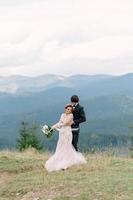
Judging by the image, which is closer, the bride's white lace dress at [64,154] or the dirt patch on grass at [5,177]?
the dirt patch on grass at [5,177]

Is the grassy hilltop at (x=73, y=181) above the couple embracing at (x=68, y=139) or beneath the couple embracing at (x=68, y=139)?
beneath

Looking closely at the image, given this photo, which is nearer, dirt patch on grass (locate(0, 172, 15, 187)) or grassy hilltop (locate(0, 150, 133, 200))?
grassy hilltop (locate(0, 150, 133, 200))

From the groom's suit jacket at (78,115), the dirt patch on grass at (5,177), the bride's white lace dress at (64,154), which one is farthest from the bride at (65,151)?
the dirt patch on grass at (5,177)

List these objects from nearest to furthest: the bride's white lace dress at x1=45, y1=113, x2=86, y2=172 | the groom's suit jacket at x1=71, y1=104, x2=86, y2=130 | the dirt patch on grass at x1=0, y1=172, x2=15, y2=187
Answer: the dirt patch on grass at x1=0, y1=172, x2=15, y2=187
the bride's white lace dress at x1=45, y1=113, x2=86, y2=172
the groom's suit jacket at x1=71, y1=104, x2=86, y2=130

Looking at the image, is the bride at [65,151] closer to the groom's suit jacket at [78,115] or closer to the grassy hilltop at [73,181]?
the groom's suit jacket at [78,115]

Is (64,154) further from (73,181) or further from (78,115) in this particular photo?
(73,181)

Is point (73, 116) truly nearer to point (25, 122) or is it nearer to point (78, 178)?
point (78, 178)

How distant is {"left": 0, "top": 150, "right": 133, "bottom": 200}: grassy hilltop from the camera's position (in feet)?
37.3

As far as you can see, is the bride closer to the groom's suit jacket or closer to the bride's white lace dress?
the bride's white lace dress

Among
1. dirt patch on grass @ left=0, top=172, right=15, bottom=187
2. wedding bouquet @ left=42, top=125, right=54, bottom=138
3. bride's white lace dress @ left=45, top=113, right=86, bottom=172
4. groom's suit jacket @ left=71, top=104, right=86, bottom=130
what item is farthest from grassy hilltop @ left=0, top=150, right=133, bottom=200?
groom's suit jacket @ left=71, top=104, right=86, bottom=130

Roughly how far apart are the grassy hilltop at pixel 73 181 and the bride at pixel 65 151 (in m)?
0.35

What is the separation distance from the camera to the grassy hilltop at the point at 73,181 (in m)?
11.4

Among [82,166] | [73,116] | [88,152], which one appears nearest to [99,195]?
[82,166]

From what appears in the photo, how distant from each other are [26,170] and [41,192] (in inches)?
169
